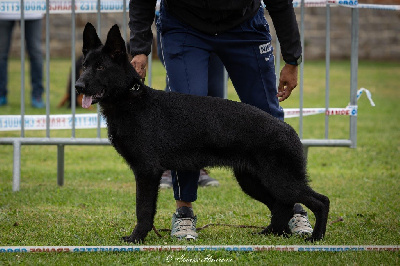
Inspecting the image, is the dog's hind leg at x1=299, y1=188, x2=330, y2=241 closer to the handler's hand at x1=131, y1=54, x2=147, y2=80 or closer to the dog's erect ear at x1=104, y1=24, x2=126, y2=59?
the handler's hand at x1=131, y1=54, x2=147, y2=80

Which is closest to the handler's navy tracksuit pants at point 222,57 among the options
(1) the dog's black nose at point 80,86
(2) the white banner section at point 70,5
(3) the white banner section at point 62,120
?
(1) the dog's black nose at point 80,86

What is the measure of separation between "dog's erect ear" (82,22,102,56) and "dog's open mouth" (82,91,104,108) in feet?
0.99

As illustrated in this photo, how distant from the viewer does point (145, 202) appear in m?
4.24

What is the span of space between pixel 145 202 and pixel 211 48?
44.0 inches

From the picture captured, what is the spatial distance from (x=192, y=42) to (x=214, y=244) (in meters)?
1.32

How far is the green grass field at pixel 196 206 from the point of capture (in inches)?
157

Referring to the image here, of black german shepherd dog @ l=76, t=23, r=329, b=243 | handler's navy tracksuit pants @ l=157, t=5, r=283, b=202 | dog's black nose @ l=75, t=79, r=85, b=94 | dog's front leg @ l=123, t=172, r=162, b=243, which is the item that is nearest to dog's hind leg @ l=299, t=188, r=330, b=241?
black german shepherd dog @ l=76, t=23, r=329, b=243

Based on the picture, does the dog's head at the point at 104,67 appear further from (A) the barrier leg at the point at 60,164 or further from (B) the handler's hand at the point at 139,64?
(A) the barrier leg at the point at 60,164

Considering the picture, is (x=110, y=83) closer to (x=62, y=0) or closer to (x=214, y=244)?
(x=214, y=244)

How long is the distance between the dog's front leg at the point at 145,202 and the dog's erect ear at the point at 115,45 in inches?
29.4

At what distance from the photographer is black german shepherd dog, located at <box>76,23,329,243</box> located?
4.17 m

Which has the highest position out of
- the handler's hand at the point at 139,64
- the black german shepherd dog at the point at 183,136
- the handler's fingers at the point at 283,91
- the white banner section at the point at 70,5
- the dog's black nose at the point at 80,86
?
the white banner section at the point at 70,5

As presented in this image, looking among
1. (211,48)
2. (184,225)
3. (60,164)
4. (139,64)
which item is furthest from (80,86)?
(60,164)

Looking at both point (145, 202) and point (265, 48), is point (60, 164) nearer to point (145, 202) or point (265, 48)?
point (145, 202)
